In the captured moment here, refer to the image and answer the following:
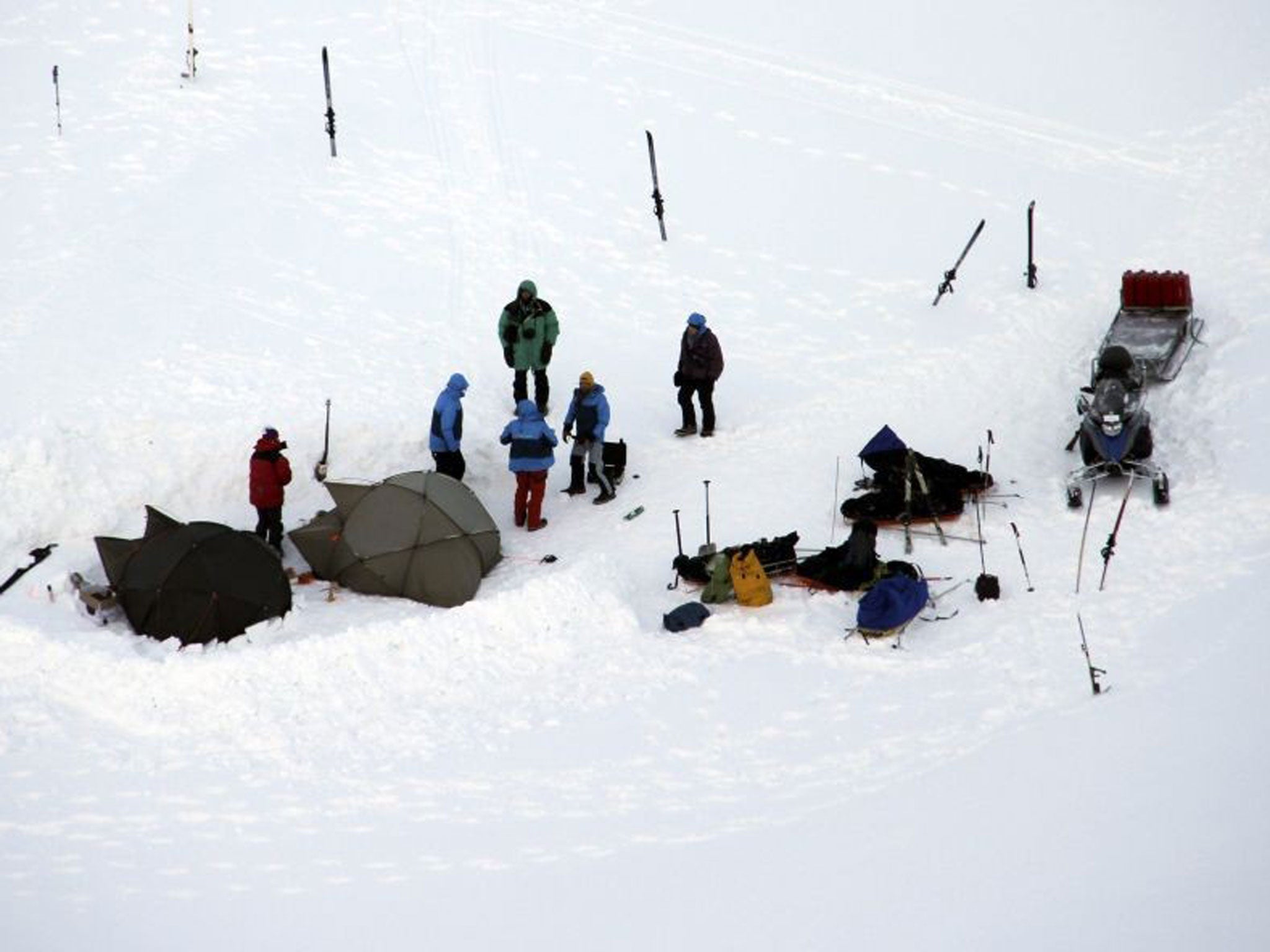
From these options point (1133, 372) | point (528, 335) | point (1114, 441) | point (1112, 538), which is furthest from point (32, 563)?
point (1133, 372)

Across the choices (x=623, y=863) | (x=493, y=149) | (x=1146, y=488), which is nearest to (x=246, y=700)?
(x=623, y=863)

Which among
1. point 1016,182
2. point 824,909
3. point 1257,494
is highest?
point 1016,182

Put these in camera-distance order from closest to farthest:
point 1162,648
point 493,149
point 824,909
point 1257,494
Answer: point 824,909, point 1162,648, point 1257,494, point 493,149

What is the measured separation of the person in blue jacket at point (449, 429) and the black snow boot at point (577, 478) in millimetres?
1135

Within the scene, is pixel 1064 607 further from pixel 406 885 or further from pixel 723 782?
pixel 406 885

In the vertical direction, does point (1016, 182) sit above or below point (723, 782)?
above

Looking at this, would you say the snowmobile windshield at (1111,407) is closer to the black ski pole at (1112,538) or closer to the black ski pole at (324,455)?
the black ski pole at (1112,538)

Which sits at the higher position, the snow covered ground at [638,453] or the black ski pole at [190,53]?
the black ski pole at [190,53]

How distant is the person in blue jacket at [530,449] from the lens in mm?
18094

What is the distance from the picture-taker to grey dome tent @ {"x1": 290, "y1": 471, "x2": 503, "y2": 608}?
16922 millimetres

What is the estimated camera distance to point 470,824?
14.3 metres

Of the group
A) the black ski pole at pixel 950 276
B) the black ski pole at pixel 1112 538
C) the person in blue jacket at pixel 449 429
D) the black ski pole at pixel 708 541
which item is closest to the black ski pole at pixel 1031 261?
the black ski pole at pixel 950 276

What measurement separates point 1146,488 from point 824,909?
6735 mm

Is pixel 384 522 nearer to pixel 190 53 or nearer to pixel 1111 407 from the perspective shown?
pixel 1111 407
